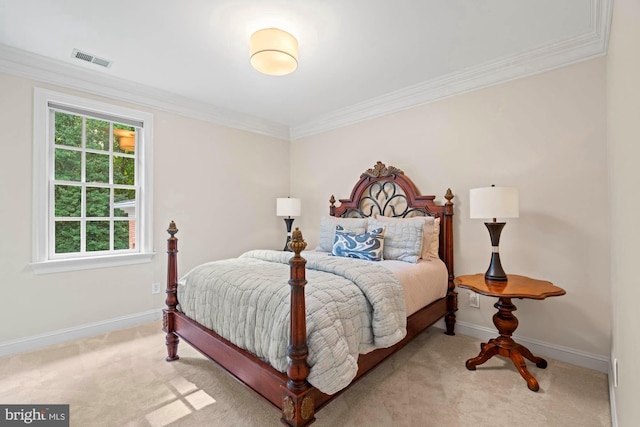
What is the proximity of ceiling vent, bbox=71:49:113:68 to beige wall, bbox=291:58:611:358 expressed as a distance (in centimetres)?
304

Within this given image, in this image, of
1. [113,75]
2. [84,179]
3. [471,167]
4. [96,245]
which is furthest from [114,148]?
[471,167]

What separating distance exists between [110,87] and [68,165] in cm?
88

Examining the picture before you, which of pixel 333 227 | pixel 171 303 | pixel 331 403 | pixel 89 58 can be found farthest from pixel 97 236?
pixel 331 403

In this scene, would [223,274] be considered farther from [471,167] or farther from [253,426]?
[471,167]

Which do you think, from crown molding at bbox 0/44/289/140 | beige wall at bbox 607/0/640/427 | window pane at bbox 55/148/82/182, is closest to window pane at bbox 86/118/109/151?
window pane at bbox 55/148/82/182

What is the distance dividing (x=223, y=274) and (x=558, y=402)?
2317 mm

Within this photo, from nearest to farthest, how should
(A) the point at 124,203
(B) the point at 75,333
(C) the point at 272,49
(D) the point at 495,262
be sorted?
1. (C) the point at 272,49
2. (D) the point at 495,262
3. (B) the point at 75,333
4. (A) the point at 124,203

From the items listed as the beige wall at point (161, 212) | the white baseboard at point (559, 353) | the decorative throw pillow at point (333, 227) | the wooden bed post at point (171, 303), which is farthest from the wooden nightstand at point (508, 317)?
the beige wall at point (161, 212)

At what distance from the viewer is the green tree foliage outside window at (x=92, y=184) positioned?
2814 millimetres

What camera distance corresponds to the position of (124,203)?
10.4 ft

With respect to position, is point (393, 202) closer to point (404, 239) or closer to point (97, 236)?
point (404, 239)

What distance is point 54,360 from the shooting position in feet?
7.77

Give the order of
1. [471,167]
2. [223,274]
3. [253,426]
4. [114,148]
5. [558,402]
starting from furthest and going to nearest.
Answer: [114,148] < [471,167] < [223,274] < [558,402] < [253,426]

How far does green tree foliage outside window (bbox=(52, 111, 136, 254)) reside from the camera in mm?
2814
